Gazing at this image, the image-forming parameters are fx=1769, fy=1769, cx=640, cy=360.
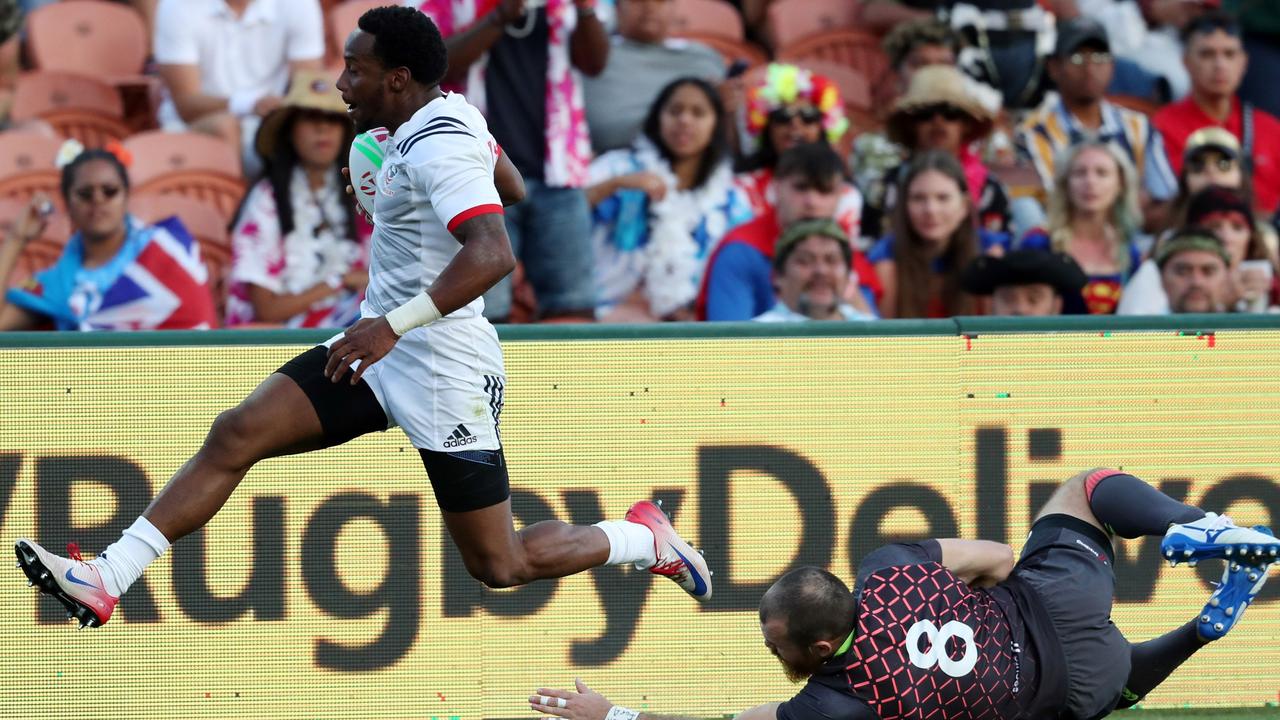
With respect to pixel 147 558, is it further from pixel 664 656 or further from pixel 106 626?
pixel 664 656

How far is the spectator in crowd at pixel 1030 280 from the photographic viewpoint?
778cm

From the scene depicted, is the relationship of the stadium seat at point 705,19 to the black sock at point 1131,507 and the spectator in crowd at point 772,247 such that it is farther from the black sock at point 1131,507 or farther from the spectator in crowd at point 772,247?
the black sock at point 1131,507

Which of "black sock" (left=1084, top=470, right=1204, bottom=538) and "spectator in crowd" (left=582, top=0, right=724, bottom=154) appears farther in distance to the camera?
"spectator in crowd" (left=582, top=0, right=724, bottom=154)

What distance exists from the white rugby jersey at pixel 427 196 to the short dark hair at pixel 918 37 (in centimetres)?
476

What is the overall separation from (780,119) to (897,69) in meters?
0.98

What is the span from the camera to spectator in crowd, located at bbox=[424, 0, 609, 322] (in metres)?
8.08

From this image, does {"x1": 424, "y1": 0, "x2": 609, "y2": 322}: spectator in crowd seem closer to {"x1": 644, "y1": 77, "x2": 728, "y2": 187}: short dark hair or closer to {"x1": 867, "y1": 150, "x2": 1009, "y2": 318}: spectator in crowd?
{"x1": 644, "y1": 77, "x2": 728, "y2": 187}: short dark hair

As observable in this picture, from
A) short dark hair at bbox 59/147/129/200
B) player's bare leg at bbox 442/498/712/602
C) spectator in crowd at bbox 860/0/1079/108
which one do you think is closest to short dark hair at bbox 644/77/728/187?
spectator in crowd at bbox 860/0/1079/108

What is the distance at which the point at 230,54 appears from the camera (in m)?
9.04

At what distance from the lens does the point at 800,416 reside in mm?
6379

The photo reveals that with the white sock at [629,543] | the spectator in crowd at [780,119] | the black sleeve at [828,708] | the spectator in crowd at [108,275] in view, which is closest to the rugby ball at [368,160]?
the white sock at [629,543]

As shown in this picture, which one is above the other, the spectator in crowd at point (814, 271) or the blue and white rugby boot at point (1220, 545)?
the spectator in crowd at point (814, 271)

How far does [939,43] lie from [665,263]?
6.66 ft

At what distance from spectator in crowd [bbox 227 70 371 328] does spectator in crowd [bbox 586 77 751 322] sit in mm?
1186
